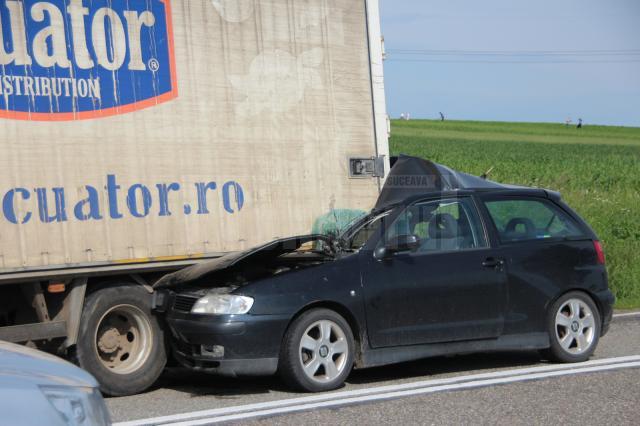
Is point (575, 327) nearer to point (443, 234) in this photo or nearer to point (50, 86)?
point (443, 234)

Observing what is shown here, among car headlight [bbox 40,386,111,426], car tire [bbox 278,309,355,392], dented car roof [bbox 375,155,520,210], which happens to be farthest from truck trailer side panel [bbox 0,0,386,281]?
car headlight [bbox 40,386,111,426]

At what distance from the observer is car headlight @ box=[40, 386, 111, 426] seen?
10.4 feet

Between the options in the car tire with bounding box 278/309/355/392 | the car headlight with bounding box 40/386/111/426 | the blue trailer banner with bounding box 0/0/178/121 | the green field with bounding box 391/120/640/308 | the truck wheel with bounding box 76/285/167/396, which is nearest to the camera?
the car headlight with bounding box 40/386/111/426

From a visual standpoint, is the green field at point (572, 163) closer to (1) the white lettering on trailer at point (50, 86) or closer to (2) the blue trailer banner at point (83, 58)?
(2) the blue trailer banner at point (83, 58)

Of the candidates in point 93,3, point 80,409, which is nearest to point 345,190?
point 93,3

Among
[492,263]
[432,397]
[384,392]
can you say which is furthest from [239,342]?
[492,263]

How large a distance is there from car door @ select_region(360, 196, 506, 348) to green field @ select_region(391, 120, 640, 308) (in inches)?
242

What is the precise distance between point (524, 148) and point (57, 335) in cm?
4385

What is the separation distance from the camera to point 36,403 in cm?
304

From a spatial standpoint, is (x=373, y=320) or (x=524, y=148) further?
(x=524, y=148)

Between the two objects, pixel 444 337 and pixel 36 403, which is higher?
pixel 36 403

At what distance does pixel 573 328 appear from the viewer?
8719 millimetres

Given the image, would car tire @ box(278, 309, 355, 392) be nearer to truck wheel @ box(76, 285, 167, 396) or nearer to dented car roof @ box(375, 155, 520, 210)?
truck wheel @ box(76, 285, 167, 396)

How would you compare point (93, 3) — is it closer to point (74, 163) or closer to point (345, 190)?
point (74, 163)
